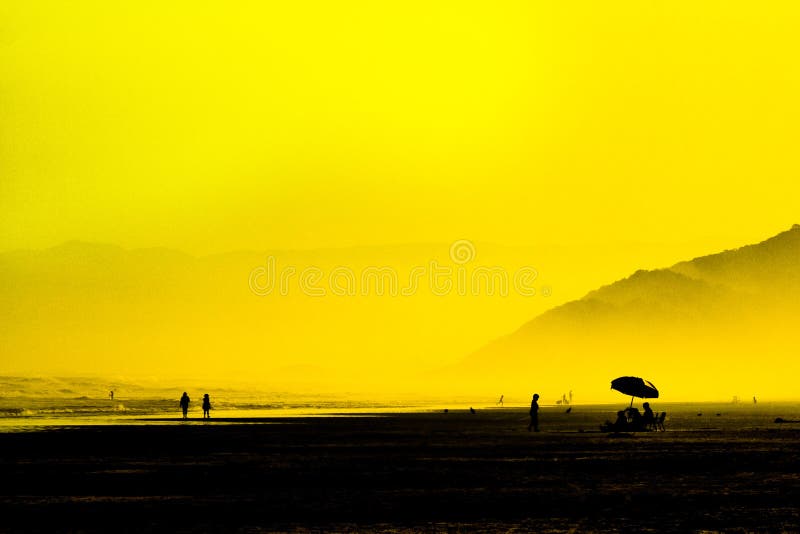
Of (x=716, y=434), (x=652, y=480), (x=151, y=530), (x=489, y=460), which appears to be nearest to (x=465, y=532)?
(x=151, y=530)

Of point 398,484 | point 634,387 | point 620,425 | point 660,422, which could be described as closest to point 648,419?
point 634,387

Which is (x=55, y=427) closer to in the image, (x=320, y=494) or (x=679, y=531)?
(x=320, y=494)

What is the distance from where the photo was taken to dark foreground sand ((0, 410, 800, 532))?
28.9 meters

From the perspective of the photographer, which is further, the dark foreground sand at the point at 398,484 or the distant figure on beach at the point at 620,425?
the distant figure on beach at the point at 620,425

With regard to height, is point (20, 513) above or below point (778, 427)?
below

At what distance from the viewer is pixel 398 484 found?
3791 cm

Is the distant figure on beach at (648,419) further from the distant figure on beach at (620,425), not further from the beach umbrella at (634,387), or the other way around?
the distant figure on beach at (620,425)

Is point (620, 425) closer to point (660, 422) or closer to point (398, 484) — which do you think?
point (660, 422)

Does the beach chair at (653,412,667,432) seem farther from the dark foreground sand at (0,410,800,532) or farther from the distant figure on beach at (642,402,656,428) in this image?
the dark foreground sand at (0,410,800,532)

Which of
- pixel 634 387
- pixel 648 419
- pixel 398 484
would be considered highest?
pixel 634 387

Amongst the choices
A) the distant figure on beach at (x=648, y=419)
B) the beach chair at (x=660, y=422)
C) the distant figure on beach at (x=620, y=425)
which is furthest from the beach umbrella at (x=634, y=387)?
the distant figure on beach at (x=620, y=425)

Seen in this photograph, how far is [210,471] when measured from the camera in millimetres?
42906

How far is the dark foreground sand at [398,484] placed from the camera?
94.8 ft

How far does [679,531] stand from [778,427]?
2302 inches
